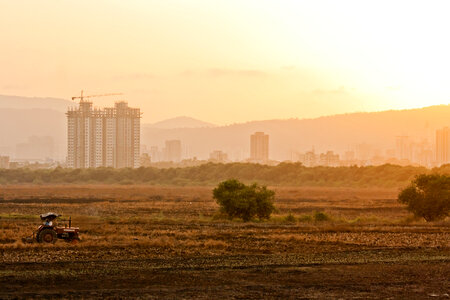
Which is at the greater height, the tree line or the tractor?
the tree line

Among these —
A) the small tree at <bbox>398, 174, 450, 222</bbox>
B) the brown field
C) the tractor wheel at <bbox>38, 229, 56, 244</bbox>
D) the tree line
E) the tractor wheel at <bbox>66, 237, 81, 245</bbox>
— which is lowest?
the brown field

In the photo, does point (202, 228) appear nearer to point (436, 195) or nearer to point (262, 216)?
point (262, 216)

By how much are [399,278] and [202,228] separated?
17.6m

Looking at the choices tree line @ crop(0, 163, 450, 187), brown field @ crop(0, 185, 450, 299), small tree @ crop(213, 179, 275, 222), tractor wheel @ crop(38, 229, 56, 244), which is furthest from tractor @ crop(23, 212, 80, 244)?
tree line @ crop(0, 163, 450, 187)

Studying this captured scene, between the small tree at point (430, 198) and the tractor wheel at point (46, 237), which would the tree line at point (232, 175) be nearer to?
the small tree at point (430, 198)

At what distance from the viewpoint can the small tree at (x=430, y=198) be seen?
155ft

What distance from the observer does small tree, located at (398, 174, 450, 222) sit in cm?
4716

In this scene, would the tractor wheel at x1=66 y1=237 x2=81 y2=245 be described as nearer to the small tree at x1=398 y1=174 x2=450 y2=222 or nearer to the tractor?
the tractor

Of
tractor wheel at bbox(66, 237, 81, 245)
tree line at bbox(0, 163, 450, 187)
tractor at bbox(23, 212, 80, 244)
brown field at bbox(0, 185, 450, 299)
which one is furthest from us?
tree line at bbox(0, 163, 450, 187)

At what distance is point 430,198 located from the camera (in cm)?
4750

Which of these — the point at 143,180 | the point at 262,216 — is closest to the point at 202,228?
the point at 262,216

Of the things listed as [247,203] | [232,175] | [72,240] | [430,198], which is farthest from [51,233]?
[232,175]

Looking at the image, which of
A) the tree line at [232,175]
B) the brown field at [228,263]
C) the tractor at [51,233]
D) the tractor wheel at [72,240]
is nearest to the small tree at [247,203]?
the brown field at [228,263]

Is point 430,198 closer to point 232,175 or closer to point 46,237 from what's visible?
point 46,237
